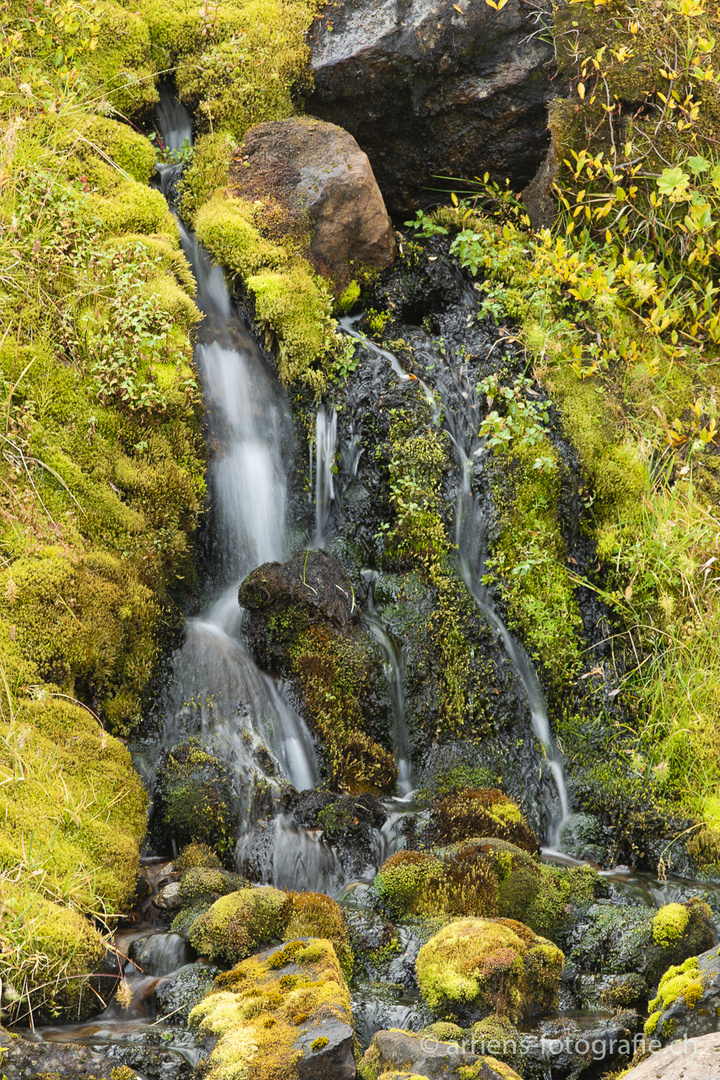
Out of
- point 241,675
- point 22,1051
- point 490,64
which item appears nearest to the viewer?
point 22,1051

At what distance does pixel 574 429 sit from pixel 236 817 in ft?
13.2

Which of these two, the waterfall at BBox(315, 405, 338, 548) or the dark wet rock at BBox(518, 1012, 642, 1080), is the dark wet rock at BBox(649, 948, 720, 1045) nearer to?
the dark wet rock at BBox(518, 1012, 642, 1080)

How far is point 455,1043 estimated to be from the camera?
3.13 meters

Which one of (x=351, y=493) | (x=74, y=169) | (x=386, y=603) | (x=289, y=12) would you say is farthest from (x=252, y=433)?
(x=289, y=12)

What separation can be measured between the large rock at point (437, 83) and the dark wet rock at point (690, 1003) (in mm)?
7343

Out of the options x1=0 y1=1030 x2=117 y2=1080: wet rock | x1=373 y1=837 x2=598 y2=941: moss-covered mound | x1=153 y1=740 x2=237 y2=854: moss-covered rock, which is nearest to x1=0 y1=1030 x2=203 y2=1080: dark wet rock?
x1=0 y1=1030 x2=117 y2=1080: wet rock

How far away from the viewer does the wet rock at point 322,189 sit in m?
7.33

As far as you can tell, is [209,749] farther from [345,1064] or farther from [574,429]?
[574,429]

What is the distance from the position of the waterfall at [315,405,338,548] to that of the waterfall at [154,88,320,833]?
268mm

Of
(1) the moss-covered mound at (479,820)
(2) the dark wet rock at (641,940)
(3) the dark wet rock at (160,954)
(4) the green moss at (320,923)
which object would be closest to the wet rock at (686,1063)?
(2) the dark wet rock at (641,940)

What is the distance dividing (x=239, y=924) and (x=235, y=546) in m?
3.17

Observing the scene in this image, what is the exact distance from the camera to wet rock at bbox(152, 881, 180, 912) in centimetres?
431

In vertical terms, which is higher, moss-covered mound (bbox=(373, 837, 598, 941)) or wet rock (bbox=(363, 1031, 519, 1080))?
wet rock (bbox=(363, 1031, 519, 1080))

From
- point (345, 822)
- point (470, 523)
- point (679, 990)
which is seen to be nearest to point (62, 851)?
point (345, 822)
